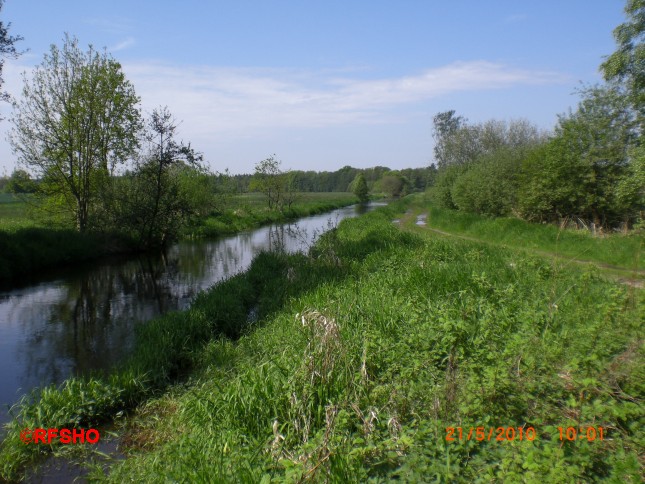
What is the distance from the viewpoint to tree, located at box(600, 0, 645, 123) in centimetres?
1479

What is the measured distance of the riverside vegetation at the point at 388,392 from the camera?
3439mm

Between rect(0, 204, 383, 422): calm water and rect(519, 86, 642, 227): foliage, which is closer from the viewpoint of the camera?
rect(0, 204, 383, 422): calm water

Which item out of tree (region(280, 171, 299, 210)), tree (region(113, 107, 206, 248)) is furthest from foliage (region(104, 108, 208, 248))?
tree (region(280, 171, 299, 210))

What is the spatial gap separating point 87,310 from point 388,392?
983 cm

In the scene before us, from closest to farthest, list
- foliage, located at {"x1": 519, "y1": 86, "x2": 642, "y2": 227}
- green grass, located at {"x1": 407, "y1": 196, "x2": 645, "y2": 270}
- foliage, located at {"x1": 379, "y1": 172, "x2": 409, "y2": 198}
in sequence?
green grass, located at {"x1": 407, "y1": 196, "x2": 645, "y2": 270} → foliage, located at {"x1": 519, "y1": 86, "x2": 642, "y2": 227} → foliage, located at {"x1": 379, "y1": 172, "x2": 409, "y2": 198}

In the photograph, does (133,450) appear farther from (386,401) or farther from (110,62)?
(110,62)

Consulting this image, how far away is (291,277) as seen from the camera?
466 inches

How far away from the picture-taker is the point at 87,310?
1199cm

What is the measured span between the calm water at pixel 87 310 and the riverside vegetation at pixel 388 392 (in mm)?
1131

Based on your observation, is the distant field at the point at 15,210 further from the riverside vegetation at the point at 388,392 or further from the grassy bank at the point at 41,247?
the riverside vegetation at the point at 388,392

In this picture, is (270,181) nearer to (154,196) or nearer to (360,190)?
(154,196)

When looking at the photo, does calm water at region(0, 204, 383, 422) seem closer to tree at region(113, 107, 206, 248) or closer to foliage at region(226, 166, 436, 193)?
tree at region(113, 107, 206, 248)

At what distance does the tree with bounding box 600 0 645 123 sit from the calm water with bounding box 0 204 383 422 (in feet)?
40.9

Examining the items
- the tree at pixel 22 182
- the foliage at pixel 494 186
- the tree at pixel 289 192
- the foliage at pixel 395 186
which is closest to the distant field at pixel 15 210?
the tree at pixel 22 182
